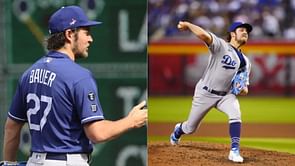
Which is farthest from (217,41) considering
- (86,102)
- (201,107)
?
(86,102)

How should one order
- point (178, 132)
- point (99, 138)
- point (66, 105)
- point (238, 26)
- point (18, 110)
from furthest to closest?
1. point (178, 132)
2. point (238, 26)
3. point (18, 110)
4. point (66, 105)
5. point (99, 138)

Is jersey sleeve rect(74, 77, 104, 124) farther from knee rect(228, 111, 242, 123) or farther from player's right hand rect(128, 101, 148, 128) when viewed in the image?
knee rect(228, 111, 242, 123)

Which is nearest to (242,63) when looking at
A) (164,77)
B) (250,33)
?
(250,33)

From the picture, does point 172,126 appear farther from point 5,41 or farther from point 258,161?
point 5,41

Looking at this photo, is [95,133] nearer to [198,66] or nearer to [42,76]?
[42,76]

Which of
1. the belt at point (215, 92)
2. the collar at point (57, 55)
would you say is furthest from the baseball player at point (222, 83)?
the collar at point (57, 55)

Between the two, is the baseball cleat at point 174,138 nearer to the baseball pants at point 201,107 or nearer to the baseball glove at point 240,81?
the baseball pants at point 201,107

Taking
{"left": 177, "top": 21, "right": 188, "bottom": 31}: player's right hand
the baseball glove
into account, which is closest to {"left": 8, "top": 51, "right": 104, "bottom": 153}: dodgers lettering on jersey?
{"left": 177, "top": 21, "right": 188, "bottom": 31}: player's right hand
